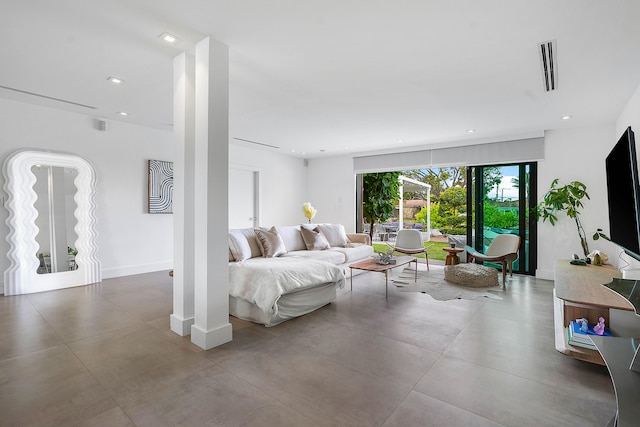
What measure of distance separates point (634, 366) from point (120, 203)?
5970mm

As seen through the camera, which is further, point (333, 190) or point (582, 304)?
point (333, 190)

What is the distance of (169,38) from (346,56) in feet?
4.88

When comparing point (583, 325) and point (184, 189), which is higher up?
point (184, 189)

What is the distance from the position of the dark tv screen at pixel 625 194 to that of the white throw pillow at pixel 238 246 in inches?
142

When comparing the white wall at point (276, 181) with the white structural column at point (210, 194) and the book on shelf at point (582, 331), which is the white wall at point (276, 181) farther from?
the book on shelf at point (582, 331)

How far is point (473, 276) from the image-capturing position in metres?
4.70

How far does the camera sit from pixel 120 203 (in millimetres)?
5125

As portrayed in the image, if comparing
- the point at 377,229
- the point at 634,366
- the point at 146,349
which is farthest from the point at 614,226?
the point at 377,229

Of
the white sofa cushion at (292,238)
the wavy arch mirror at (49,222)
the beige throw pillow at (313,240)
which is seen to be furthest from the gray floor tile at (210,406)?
the wavy arch mirror at (49,222)

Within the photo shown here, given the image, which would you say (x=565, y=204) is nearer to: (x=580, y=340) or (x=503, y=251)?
(x=503, y=251)

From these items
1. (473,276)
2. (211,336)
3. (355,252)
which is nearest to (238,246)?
(211,336)

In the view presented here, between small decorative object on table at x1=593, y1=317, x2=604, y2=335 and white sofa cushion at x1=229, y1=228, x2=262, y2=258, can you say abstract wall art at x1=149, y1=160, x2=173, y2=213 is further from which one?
small decorative object on table at x1=593, y1=317, x2=604, y2=335

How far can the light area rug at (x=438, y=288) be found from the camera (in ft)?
13.9

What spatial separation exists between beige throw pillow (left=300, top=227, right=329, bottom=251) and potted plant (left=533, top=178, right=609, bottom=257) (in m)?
3.53
